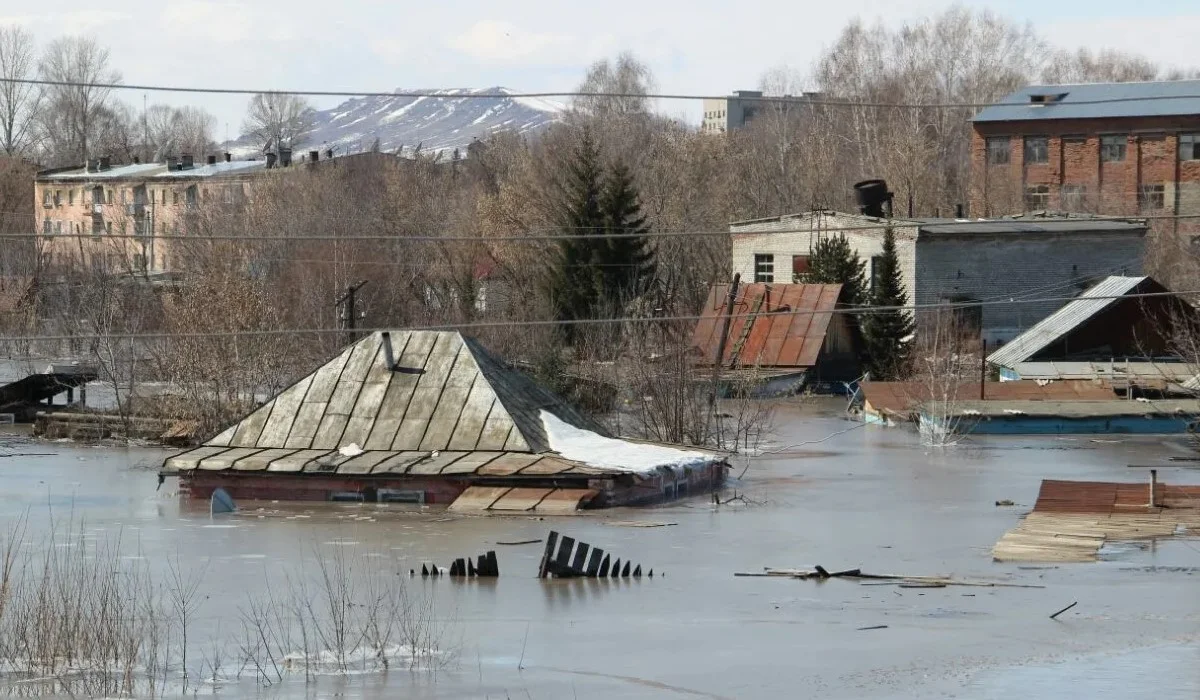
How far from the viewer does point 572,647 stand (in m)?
17.2

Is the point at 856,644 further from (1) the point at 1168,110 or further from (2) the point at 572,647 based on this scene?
(1) the point at 1168,110

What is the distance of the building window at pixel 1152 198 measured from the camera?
69.0 meters

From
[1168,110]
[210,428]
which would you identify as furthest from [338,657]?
[1168,110]

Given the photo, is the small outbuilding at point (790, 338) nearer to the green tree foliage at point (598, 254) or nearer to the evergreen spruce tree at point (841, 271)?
the evergreen spruce tree at point (841, 271)

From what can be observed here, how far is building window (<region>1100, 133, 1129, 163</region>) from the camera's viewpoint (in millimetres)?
70062

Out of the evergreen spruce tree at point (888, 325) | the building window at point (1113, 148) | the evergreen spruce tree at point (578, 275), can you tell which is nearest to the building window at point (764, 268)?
the evergreen spruce tree at point (578, 275)

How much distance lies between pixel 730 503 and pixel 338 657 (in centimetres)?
1395

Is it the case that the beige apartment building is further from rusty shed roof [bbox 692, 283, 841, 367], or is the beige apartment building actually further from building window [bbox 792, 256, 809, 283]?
rusty shed roof [bbox 692, 283, 841, 367]

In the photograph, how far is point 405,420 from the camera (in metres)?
30.4

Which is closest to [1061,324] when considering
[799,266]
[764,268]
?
[799,266]

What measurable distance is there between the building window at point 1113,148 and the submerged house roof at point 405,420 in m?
44.4

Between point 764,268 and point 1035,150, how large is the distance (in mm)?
19507

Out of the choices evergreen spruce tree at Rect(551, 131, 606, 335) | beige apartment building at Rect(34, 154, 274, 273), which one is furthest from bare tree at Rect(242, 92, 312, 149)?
evergreen spruce tree at Rect(551, 131, 606, 335)

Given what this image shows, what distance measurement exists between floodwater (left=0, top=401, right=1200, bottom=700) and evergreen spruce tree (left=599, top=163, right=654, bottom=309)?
18.9 m
